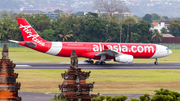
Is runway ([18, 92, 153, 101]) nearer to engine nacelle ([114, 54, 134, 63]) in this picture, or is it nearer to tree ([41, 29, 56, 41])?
engine nacelle ([114, 54, 134, 63])

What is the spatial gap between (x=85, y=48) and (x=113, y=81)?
17.0 meters

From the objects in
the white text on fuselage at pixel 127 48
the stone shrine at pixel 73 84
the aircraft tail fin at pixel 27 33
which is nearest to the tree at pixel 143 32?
the white text on fuselage at pixel 127 48

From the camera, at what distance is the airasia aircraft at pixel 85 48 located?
164ft

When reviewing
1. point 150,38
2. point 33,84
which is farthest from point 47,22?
point 33,84

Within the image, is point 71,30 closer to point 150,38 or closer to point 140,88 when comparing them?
point 150,38

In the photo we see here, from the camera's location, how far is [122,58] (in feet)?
163

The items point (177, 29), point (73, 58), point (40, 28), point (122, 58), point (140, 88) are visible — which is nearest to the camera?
point (73, 58)

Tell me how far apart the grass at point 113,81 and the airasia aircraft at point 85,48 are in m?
7.67

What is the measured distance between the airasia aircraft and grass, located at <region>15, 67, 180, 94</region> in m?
7.67

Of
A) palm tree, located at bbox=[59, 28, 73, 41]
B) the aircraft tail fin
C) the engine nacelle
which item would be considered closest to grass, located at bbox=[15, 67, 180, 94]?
the engine nacelle

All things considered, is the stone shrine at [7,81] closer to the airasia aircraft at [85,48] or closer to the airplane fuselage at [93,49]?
the airasia aircraft at [85,48]

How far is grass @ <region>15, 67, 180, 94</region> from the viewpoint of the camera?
29723 mm

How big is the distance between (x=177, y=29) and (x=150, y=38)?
90.4 feet

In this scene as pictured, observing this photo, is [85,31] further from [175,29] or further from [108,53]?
[108,53]
